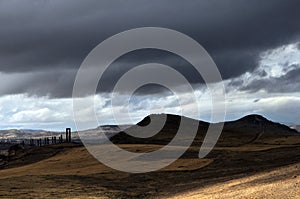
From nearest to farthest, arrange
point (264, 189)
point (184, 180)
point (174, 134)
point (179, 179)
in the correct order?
point (264, 189), point (184, 180), point (179, 179), point (174, 134)

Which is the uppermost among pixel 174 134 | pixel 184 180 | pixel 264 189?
pixel 174 134

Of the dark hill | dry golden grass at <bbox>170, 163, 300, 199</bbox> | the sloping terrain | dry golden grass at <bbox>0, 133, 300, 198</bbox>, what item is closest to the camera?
dry golden grass at <bbox>170, 163, 300, 199</bbox>

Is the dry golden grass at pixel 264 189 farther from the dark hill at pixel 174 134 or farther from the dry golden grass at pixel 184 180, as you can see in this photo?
the dark hill at pixel 174 134

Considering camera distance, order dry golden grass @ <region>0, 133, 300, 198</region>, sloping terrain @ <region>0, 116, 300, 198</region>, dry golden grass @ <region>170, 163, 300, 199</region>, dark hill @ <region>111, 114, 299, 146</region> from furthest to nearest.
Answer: dark hill @ <region>111, 114, 299, 146</region>, sloping terrain @ <region>0, 116, 300, 198</region>, dry golden grass @ <region>0, 133, 300, 198</region>, dry golden grass @ <region>170, 163, 300, 199</region>

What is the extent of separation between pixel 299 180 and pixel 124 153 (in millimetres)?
34540

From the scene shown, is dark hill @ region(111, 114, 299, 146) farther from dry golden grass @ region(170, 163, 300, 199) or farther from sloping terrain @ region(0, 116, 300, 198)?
dry golden grass @ region(170, 163, 300, 199)

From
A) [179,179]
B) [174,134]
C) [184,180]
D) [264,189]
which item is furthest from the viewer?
[174,134]

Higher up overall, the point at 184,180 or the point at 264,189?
the point at 264,189

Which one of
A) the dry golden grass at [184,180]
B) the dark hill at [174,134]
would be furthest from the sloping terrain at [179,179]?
the dark hill at [174,134]

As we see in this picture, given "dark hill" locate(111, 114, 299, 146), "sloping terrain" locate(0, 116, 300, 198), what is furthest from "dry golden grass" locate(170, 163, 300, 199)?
"dark hill" locate(111, 114, 299, 146)

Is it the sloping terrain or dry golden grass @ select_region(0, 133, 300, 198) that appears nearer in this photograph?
dry golden grass @ select_region(0, 133, 300, 198)

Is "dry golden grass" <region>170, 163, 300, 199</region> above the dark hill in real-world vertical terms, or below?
below

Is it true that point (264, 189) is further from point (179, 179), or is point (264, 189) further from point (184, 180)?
point (179, 179)


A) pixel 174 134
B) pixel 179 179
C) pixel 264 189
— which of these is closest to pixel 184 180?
pixel 179 179
